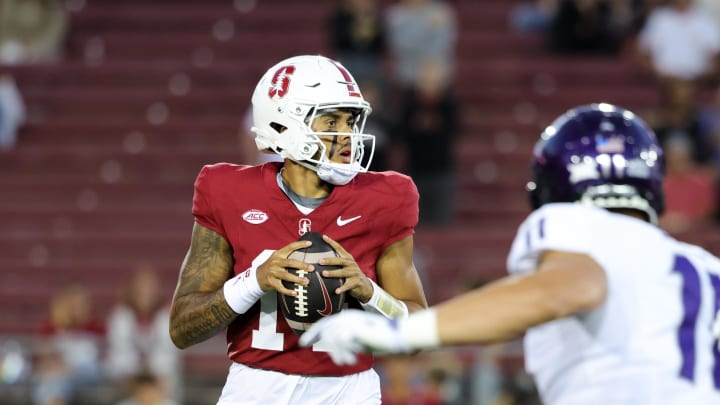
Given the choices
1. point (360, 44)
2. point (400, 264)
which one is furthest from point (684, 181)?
point (400, 264)

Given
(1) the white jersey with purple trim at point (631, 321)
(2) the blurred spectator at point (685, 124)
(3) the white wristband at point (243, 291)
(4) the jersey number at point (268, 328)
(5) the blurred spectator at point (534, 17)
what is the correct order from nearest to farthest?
(1) the white jersey with purple trim at point (631, 321)
(3) the white wristband at point (243, 291)
(4) the jersey number at point (268, 328)
(2) the blurred spectator at point (685, 124)
(5) the blurred spectator at point (534, 17)

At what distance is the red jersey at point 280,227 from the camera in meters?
3.99

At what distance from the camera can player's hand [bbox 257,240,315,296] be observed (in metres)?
3.73

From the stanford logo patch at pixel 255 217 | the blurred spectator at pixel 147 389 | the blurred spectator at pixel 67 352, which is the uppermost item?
the stanford logo patch at pixel 255 217

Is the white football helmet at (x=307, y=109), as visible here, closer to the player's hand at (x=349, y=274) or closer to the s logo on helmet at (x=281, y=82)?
the s logo on helmet at (x=281, y=82)

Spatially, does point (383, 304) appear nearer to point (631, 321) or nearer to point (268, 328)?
point (268, 328)

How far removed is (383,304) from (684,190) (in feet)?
19.1

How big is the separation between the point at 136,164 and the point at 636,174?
869 cm

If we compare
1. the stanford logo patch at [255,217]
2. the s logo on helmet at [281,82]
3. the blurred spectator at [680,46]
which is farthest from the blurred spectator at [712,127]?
the stanford logo patch at [255,217]

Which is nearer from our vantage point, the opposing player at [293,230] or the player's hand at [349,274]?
the player's hand at [349,274]

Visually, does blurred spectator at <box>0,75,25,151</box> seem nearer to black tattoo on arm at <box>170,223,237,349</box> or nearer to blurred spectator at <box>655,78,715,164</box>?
blurred spectator at <box>655,78,715,164</box>

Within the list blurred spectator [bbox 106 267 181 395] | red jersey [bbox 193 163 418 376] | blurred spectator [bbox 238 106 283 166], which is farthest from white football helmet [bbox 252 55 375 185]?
blurred spectator [bbox 238 106 283 166]

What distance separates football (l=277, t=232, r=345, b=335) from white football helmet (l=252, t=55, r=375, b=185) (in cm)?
31

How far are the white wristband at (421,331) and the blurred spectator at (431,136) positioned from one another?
7.04 meters
